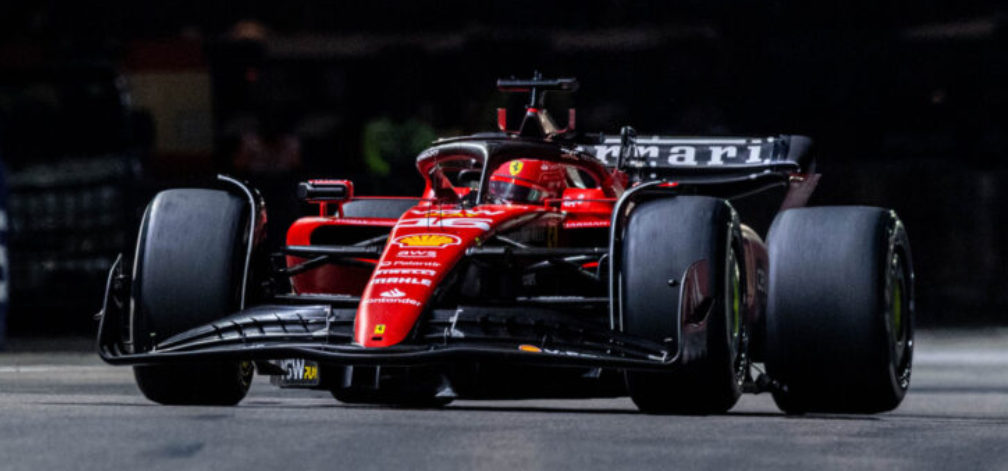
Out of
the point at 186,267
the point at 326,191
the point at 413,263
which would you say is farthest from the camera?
the point at 326,191

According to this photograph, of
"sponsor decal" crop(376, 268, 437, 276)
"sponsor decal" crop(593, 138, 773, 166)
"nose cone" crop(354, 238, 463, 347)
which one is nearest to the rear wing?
"sponsor decal" crop(593, 138, 773, 166)

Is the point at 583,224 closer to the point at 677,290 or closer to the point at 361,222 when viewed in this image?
the point at 361,222

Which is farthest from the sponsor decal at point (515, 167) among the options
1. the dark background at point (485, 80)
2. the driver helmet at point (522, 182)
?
the dark background at point (485, 80)

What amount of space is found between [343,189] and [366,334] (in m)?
1.61

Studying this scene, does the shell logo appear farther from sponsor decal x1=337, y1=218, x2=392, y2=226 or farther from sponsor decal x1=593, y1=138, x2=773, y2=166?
sponsor decal x1=593, y1=138, x2=773, y2=166

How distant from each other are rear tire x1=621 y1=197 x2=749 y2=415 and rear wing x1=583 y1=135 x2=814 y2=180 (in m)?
2.59

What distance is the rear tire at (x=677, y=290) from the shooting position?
8.77 m

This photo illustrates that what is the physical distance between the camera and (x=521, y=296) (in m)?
9.77

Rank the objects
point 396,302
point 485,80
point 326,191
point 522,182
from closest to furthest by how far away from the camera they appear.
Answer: point 396,302 < point 326,191 < point 522,182 < point 485,80

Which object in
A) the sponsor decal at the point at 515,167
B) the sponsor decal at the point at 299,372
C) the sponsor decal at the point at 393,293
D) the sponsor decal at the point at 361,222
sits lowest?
the sponsor decal at the point at 299,372

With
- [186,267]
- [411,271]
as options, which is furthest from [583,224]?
[186,267]

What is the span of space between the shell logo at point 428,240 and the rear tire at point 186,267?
0.77 meters

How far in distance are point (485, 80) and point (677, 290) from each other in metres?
15.1

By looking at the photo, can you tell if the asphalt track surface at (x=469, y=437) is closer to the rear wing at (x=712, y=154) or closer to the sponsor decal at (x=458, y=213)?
the sponsor decal at (x=458, y=213)
